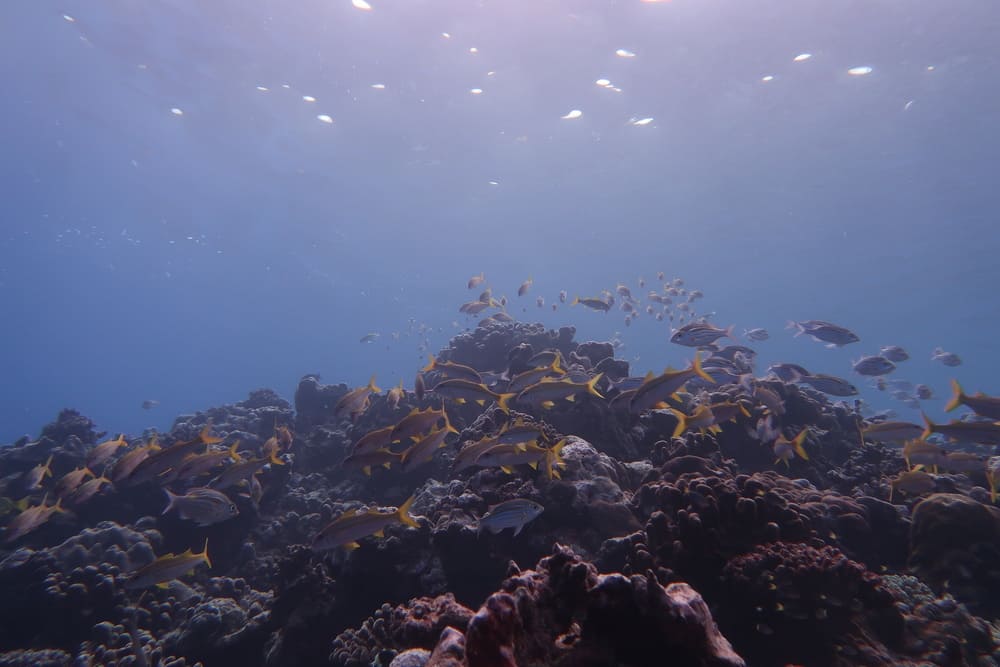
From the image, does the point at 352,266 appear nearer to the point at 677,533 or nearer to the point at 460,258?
the point at 460,258

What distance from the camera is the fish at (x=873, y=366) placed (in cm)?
1080

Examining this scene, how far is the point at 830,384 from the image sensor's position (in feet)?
32.4

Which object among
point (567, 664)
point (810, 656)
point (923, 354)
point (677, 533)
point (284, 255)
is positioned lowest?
point (923, 354)

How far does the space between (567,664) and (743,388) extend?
8.35 metres

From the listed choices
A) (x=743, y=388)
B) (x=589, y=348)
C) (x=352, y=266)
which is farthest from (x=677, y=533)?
(x=352, y=266)

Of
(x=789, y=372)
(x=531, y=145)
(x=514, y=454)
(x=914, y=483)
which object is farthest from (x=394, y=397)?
(x=531, y=145)

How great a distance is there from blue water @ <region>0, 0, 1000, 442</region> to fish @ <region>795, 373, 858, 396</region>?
14407mm

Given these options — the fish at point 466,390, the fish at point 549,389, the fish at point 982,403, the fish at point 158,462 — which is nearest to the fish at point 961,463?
the fish at point 982,403

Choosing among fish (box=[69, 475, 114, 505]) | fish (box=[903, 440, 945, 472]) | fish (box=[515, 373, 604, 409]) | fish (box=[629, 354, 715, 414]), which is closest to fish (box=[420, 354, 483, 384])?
fish (box=[515, 373, 604, 409])

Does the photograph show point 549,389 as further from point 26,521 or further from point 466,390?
point 26,521

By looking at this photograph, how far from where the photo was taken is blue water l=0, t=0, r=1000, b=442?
22.5m

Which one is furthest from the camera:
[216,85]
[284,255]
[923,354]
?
[923,354]

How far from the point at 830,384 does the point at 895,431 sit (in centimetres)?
295

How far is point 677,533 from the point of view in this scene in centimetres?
430
